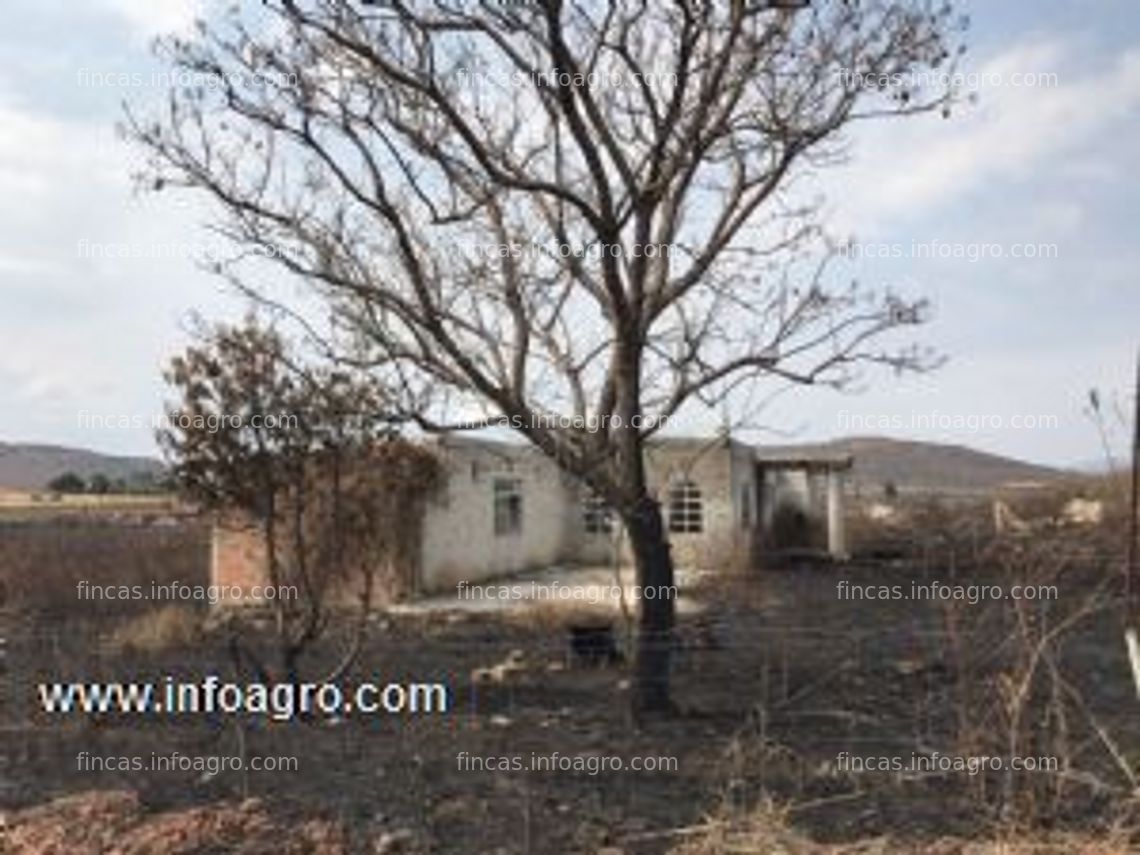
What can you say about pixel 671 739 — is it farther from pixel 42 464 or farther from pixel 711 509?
pixel 42 464

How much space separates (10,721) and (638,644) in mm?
4950

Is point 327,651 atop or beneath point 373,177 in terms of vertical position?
beneath

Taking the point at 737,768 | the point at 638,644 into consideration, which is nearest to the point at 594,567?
the point at 638,644

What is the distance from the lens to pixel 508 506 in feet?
113

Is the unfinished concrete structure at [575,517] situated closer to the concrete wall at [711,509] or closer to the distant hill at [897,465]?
the concrete wall at [711,509]

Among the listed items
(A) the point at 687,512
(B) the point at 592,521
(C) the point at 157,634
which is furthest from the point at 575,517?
(C) the point at 157,634

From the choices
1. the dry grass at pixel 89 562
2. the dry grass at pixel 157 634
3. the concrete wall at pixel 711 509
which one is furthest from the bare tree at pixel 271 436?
the concrete wall at pixel 711 509

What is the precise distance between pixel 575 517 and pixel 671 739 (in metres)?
26.6

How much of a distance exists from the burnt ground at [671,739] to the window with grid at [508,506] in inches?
503

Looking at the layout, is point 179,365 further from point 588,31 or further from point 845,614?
point 845,614

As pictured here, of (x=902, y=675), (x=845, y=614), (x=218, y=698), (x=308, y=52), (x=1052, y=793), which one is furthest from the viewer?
(x=845, y=614)

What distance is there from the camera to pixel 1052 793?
28.9 feet

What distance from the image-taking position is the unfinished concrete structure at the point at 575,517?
30281mm

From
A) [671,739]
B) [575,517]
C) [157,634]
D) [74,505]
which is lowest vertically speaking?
[671,739]
